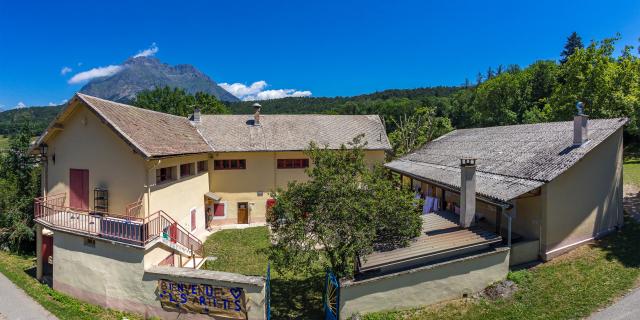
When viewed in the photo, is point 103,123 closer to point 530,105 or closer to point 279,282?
point 279,282

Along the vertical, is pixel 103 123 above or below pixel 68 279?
above

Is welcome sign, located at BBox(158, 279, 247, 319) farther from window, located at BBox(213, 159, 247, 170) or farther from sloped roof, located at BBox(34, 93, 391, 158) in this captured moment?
window, located at BBox(213, 159, 247, 170)

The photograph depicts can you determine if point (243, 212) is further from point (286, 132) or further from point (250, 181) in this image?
point (286, 132)

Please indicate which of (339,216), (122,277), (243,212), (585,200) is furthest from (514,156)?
(243,212)

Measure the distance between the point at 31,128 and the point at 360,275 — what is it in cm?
2566

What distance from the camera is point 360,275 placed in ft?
34.8

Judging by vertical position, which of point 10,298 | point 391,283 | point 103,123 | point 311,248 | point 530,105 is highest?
point 530,105

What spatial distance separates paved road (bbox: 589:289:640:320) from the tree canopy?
5440 mm

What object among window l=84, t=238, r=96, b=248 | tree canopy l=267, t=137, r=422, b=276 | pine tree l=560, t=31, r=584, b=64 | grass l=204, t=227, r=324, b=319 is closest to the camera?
tree canopy l=267, t=137, r=422, b=276

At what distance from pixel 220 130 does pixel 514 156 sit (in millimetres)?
19612

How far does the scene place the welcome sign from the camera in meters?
10.6

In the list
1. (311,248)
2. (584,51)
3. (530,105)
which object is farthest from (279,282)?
(530,105)

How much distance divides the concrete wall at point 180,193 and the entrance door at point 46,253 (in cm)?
514

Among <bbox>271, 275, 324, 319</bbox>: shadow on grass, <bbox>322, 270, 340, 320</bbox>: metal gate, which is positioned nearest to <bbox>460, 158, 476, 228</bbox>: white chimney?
<bbox>322, 270, 340, 320</bbox>: metal gate
